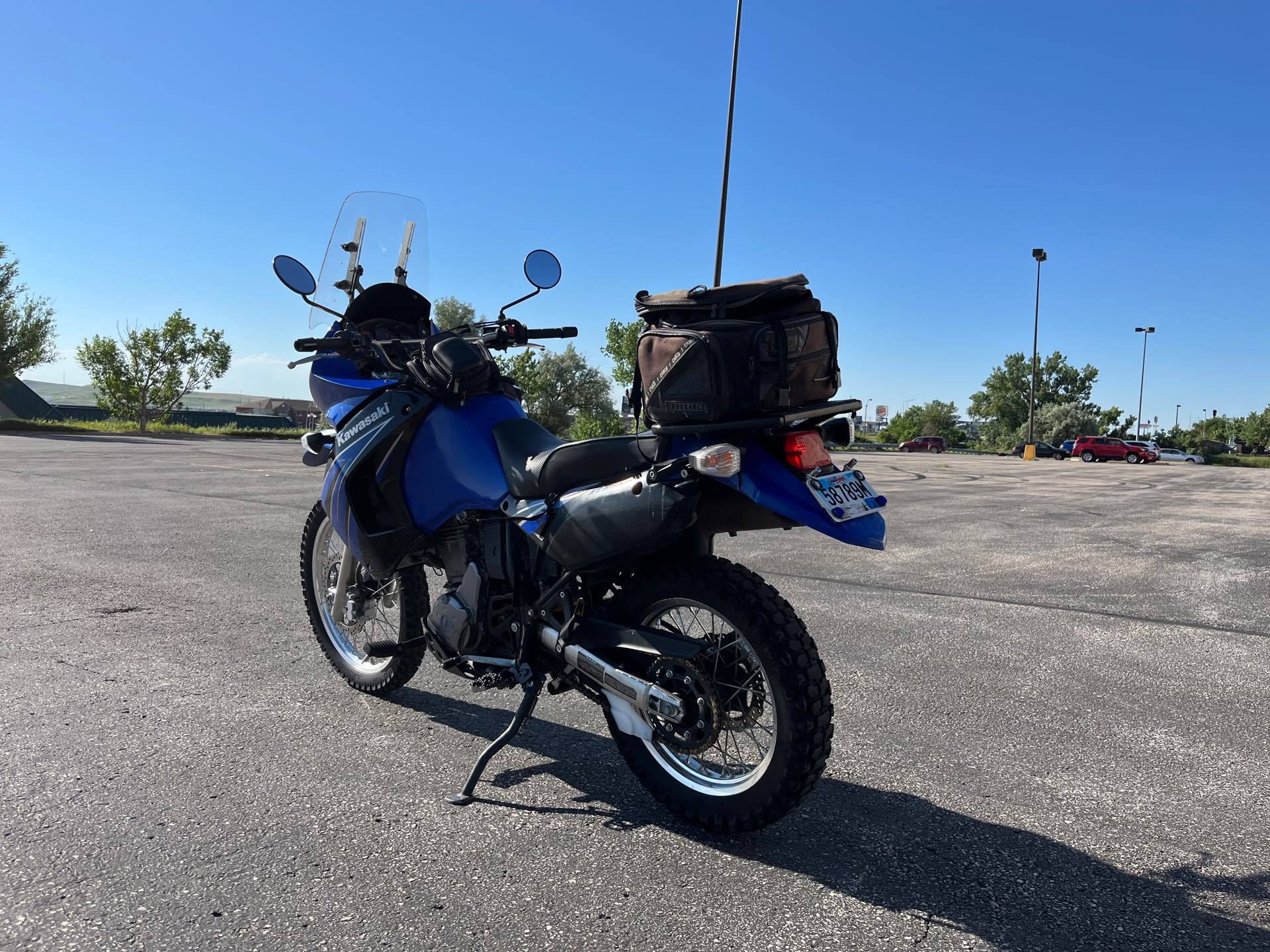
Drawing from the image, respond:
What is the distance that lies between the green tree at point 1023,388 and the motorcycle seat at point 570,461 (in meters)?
108

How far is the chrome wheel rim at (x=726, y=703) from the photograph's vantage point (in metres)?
2.64

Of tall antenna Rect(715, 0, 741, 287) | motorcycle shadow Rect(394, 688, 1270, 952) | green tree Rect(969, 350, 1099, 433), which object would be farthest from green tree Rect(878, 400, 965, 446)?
motorcycle shadow Rect(394, 688, 1270, 952)

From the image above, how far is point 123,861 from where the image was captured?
2480mm

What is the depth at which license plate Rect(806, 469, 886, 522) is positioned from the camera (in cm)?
246

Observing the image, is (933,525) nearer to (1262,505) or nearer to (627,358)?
(1262,505)

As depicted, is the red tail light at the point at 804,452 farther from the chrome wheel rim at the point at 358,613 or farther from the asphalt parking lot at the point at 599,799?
the chrome wheel rim at the point at 358,613

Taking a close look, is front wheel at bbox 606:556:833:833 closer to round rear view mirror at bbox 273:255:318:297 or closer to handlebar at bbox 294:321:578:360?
handlebar at bbox 294:321:578:360

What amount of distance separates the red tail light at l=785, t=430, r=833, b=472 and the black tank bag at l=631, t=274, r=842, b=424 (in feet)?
0.32

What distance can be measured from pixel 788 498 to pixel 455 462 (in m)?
1.33

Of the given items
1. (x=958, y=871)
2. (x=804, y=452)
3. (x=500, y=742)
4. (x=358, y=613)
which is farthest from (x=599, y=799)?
(x=358, y=613)

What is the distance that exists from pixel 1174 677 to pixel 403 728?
3746mm

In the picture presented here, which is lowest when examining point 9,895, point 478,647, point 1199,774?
point 9,895

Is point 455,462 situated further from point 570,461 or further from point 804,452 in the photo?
point 804,452

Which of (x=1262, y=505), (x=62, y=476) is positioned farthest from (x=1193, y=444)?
(x=62, y=476)
